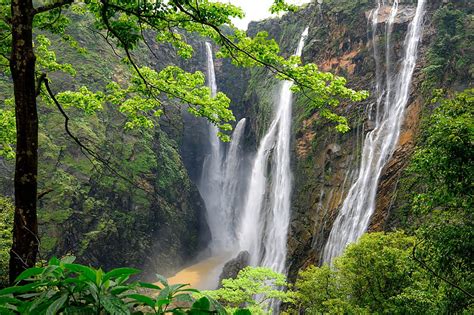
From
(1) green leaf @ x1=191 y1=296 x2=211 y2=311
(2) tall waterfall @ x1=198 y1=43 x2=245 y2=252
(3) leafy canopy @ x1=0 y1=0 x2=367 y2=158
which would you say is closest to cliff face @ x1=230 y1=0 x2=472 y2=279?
(3) leafy canopy @ x1=0 y1=0 x2=367 y2=158

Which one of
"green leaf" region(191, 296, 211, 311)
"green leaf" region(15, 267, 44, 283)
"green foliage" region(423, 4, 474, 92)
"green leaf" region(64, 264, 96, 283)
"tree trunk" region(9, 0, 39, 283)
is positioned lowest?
"green leaf" region(191, 296, 211, 311)

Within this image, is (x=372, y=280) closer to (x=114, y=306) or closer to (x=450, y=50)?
(x=114, y=306)

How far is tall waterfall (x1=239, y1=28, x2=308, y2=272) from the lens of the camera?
24.2 meters

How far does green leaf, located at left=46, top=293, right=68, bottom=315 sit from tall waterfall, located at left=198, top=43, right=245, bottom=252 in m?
37.5

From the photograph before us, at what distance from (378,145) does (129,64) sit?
16249 mm

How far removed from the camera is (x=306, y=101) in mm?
26047

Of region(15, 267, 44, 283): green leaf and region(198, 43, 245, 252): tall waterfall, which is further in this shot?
region(198, 43, 245, 252): tall waterfall

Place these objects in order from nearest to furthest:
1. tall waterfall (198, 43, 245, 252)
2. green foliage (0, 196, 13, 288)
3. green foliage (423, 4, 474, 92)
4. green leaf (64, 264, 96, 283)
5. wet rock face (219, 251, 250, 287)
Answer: green leaf (64, 264, 96, 283) → green foliage (0, 196, 13, 288) → green foliage (423, 4, 474, 92) → wet rock face (219, 251, 250, 287) → tall waterfall (198, 43, 245, 252)

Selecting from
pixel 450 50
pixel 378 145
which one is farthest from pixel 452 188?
pixel 450 50

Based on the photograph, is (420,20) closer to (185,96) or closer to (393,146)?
(393,146)

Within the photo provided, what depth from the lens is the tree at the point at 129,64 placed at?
112 inches

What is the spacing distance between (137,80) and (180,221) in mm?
29743

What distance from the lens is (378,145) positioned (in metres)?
18.6

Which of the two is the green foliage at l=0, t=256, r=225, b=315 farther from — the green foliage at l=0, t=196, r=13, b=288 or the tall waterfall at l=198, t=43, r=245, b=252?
the tall waterfall at l=198, t=43, r=245, b=252
